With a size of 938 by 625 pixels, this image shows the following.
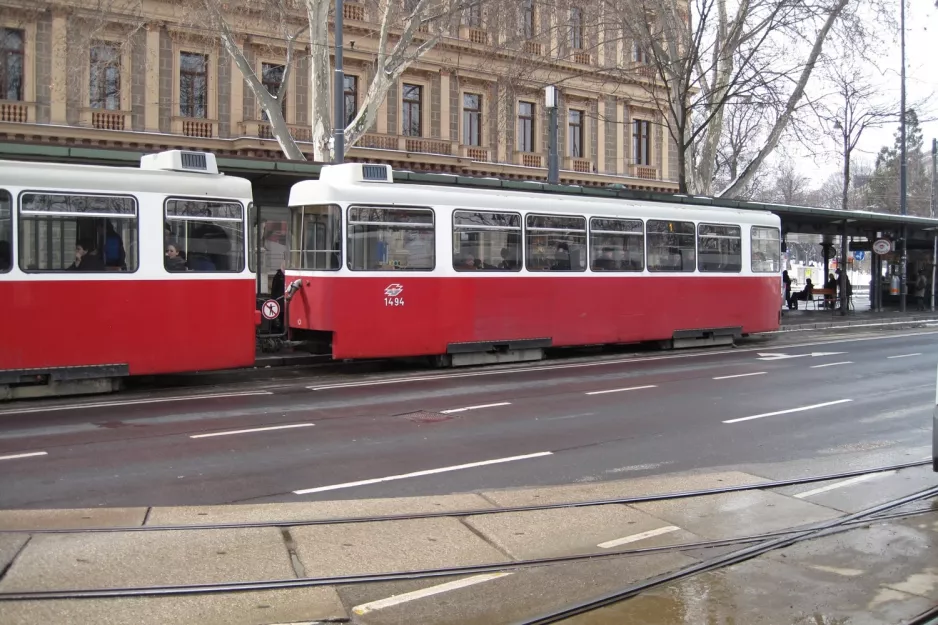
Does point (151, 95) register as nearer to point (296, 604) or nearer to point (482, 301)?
point (482, 301)

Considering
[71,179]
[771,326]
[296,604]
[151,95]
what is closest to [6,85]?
[151,95]

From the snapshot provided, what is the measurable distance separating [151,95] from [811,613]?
30.3m

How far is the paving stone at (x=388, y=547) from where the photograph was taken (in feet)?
18.7

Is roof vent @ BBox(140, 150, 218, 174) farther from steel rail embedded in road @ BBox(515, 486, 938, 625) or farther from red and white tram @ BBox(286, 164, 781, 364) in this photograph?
steel rail embedded in road @ BBox(515, 486, 938, 625)

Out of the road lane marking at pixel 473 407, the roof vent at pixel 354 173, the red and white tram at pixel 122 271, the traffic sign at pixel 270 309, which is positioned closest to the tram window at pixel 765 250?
the roof vent at pixel 354 173

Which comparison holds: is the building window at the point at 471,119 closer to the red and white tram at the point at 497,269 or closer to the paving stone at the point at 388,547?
the red and white tram at the point at 497,269

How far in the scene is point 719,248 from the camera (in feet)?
69.9

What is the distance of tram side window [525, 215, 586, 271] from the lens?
691 inches

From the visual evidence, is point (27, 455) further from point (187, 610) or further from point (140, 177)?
point (140, 177)

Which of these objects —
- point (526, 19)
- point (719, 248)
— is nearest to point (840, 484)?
point (719, 248)

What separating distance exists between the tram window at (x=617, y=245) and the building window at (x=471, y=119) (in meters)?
20.2

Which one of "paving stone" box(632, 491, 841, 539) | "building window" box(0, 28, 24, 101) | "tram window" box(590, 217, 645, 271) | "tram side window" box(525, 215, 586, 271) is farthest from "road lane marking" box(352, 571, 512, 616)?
"building window" box(0, 28, 24, 101)

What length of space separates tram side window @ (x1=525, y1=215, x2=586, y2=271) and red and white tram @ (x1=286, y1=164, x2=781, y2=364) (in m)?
0.03

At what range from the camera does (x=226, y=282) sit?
45.5 feet
